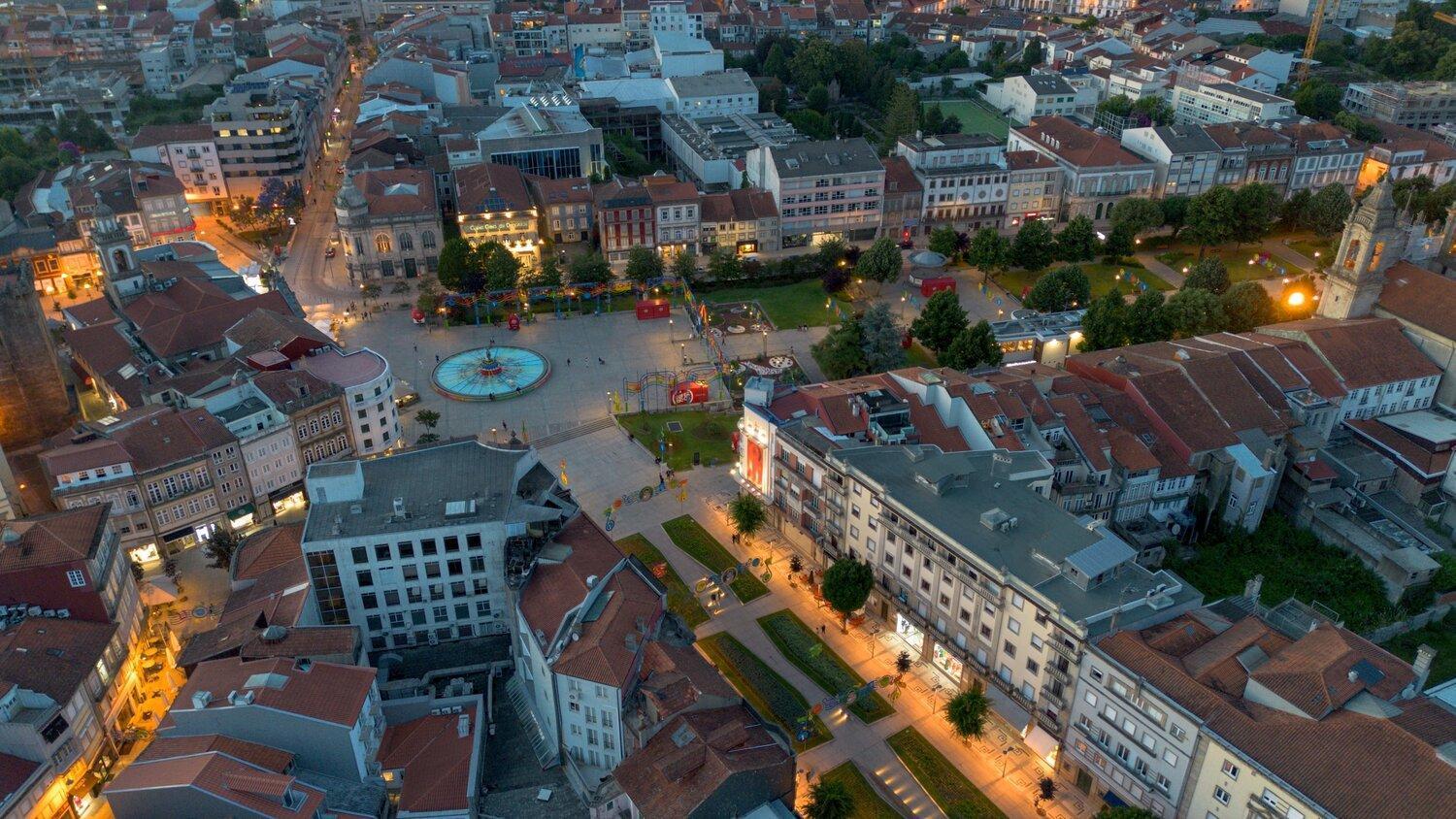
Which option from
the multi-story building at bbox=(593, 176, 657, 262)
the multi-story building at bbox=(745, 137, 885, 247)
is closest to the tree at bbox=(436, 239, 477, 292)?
the multi-story building at bbox=(593, 176, 657, 262)

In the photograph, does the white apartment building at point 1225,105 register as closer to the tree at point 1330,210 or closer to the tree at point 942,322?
the tree at point 1330,210

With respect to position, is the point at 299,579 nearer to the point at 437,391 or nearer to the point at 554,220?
the point at 437,391

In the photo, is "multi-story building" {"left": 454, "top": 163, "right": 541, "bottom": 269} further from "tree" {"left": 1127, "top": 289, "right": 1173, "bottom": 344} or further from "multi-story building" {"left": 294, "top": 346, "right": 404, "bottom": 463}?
"tree" {"left": 1127, "top": 289, "right": 1173, "bottom": 344}

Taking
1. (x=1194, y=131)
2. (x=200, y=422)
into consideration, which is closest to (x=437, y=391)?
(x=200, y=422)

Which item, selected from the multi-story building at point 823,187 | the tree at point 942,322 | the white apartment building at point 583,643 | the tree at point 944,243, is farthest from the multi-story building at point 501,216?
the white apartment building at point 583,643

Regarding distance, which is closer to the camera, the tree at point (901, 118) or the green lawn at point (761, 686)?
the green lawn at point (761, 686)

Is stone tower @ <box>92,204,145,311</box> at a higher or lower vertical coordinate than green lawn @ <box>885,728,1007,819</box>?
higher

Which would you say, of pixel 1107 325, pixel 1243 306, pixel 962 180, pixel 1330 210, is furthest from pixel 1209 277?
pixel 962 180
